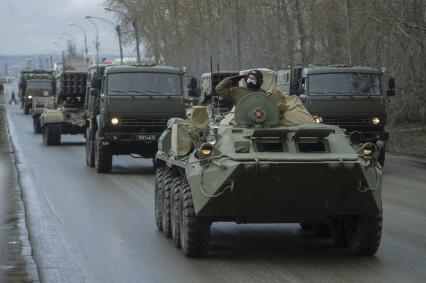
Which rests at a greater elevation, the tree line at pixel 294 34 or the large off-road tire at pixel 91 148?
the tree line at pixel 294 34

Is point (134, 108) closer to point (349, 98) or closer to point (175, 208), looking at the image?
point (349, 98)

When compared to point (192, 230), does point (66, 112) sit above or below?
above

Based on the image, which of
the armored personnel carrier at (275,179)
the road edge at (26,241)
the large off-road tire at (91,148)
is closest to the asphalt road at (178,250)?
the road edge at (26,241)

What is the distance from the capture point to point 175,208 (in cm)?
1199

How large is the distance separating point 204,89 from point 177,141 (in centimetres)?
1676

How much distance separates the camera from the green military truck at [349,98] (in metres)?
24.0

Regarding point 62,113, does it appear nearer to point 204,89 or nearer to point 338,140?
point 204,89

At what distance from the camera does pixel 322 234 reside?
13055mm

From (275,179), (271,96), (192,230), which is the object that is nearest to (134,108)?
(271,96)

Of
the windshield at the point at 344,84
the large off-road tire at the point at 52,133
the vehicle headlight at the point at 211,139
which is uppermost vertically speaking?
the windshield at the point at 344,84

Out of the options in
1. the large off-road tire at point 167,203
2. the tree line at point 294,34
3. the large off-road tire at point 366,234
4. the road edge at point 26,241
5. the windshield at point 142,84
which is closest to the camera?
the road edge at point 26,241

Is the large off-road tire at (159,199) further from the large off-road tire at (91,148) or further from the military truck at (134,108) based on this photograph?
the large off-road tire at (91,148)

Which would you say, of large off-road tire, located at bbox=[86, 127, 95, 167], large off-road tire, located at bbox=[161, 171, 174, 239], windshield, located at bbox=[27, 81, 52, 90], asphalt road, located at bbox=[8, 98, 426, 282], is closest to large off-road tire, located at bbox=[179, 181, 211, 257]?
asphalt road, located at bbox=[8, 98, 426, 282]

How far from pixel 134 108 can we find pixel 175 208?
41.2 feet
